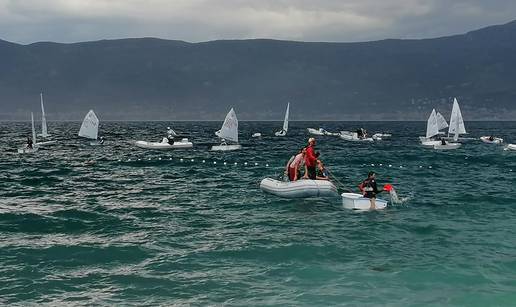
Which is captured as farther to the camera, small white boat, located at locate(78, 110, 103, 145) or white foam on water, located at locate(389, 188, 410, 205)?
small white boat, located at locate(78, 110, 103, 145)

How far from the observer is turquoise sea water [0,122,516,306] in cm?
1538

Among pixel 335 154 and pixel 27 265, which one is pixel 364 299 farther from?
pixel 335 154

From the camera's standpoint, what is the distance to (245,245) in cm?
2042

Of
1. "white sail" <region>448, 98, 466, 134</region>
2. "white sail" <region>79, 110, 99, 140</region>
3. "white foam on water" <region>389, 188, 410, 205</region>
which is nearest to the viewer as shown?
"white foam on water" <region>389, 188, 410, 205</region>

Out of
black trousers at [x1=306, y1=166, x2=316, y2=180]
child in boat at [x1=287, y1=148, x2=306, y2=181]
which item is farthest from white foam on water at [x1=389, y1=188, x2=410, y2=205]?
child in boat at [x1=287, y1=148, x2=306, y2=181]

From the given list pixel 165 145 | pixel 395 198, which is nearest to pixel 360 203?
pixel 395 198

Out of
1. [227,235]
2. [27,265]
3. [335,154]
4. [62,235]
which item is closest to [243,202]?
[227,235]

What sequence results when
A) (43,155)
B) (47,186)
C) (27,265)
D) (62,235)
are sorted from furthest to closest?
(43,155) < (47,186) < (62,235) < (27,265)

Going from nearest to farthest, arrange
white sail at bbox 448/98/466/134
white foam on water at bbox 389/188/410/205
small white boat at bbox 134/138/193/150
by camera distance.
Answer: white foam on water at bbox 389/188/410/205 < small white boat at bbox 134/138/193/150 < white sail at bbox 448/98/466/134

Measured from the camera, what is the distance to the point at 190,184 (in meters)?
38.8

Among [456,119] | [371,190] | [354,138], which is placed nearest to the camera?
[371,190]

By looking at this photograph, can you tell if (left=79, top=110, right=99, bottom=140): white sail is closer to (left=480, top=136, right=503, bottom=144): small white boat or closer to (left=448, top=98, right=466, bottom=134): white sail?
(left=448, top=98, right=466, bottom=134): white sail

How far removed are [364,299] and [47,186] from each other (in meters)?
28.4

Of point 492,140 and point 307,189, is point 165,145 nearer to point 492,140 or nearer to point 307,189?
point 307,189
